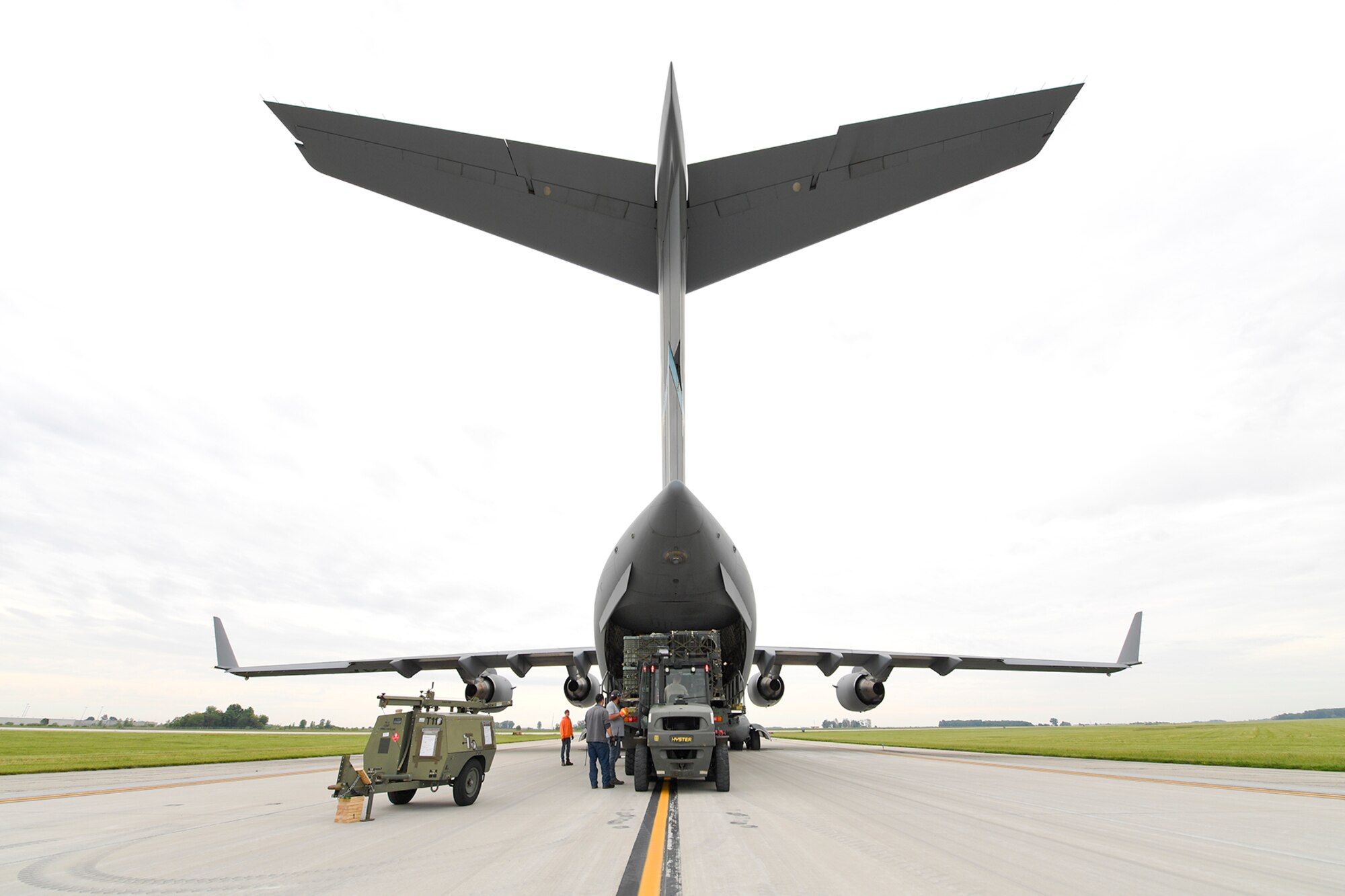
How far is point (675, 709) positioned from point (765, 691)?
15.0 m

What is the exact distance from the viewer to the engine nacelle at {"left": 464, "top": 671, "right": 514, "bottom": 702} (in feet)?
73.8

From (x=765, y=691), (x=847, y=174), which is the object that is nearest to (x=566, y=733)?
(x=765, y=691)

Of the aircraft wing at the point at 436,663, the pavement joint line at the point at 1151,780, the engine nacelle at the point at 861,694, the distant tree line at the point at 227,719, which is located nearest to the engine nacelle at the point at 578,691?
the aircraft wing at the point at 436,663

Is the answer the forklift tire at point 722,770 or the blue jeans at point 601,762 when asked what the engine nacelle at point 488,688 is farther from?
the forklift tire at point 722,770

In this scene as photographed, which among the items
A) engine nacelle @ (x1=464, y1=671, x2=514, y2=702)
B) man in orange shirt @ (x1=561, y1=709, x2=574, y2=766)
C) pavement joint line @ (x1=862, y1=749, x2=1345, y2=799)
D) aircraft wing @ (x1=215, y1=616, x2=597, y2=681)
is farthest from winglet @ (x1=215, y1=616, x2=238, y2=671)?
pavement joint line @ (x1=862, y1=749, x2=1345, y2=799)

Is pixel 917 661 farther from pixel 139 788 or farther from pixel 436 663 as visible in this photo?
pixel 139 788

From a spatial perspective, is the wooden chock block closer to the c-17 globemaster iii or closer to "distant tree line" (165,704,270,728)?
the c-17 globemaster iii

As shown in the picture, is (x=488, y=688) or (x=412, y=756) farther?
(x=488, y=688)

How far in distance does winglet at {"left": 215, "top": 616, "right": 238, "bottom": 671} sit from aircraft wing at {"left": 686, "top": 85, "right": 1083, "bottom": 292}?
70.1 ft

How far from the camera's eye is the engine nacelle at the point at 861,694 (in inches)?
838

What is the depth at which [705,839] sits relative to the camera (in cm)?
641

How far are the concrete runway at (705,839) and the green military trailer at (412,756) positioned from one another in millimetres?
347

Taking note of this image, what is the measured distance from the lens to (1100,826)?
23.8 ft

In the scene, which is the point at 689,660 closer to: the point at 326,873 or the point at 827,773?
the point at 827,773
